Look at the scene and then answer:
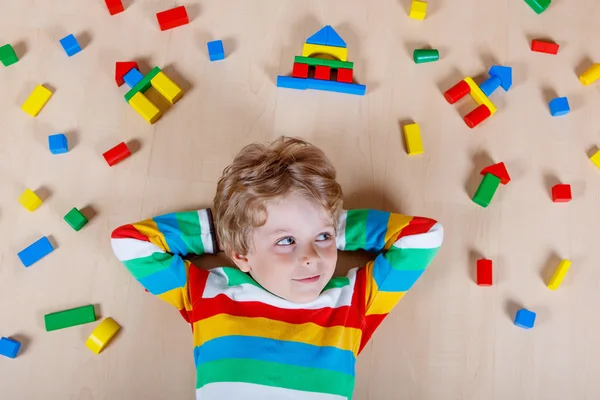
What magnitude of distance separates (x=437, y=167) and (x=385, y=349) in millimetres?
395

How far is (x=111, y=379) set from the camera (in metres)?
1.16

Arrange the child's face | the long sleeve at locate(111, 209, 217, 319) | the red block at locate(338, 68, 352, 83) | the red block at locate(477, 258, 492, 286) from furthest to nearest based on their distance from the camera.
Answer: the red block at locate(338, 68, 352, 83) → the red block at locate(477, 258, 492, 286) → the long sleeve at locate(111, 209, 217, 319) → the child's face

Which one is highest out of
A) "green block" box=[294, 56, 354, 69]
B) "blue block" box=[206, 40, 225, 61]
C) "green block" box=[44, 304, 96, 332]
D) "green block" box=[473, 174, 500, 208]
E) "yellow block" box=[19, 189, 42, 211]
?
"blue block" box=[206, 40, 225, 61]

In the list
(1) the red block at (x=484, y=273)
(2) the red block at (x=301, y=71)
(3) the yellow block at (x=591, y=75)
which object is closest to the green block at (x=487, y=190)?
(1) the red block at (x=484, y=273)

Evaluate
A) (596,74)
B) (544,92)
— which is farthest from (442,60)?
(596,74)

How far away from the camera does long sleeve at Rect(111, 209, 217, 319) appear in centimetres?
109

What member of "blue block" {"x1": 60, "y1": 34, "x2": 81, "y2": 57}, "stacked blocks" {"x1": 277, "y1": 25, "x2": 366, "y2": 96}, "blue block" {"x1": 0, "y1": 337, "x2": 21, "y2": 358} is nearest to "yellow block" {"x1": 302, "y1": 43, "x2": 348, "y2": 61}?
"stacked blocks" {"x1": 277, "y1": 25, "x2": 366, "y2": 96}

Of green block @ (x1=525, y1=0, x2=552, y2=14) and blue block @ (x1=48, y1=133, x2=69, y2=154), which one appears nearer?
blue block @ (x1=48, y1=133, x2=69, y2=154)

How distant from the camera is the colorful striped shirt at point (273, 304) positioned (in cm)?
103

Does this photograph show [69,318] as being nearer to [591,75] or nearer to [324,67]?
[324,67]

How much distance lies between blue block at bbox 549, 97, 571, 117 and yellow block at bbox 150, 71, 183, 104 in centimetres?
80

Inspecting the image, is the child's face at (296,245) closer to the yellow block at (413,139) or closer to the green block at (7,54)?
the yellow block at (413,139)

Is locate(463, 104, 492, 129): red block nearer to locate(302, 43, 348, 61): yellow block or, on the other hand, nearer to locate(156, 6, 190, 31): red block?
locate(302, 43, 348, 61): yellow block

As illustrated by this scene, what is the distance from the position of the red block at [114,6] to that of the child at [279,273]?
1.77ft
